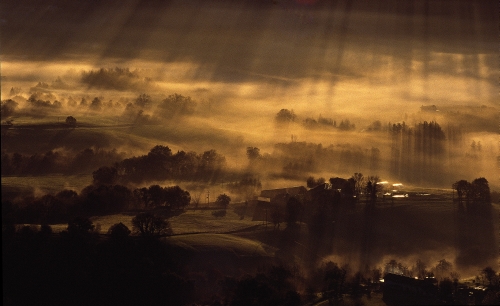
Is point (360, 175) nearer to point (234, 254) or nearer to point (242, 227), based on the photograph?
point (242, 227)

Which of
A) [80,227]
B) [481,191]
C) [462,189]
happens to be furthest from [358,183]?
[80,227]

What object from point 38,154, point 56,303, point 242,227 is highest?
point 38,154

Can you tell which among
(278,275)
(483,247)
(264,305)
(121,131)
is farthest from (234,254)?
(121,131)

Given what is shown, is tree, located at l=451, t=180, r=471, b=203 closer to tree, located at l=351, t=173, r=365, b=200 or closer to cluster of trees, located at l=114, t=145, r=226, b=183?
tree, located at l=351, t=173, r=365, b=200

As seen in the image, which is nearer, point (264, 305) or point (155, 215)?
point (264, 305)

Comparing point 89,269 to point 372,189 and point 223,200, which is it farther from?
point 372,189

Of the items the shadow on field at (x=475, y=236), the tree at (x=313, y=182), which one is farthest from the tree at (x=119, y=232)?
the tree at (x=313, y=182)
